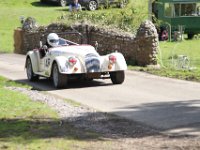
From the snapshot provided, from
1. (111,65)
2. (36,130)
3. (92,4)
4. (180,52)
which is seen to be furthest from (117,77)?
(92,4)

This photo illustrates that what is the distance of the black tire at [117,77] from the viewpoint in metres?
15.5

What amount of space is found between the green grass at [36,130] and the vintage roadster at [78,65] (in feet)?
11.1

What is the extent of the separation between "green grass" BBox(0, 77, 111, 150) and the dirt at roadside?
0.10 m

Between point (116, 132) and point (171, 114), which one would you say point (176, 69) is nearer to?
point (171, 114)

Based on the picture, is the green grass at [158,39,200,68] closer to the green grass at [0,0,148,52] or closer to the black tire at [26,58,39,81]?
the green grass at [0,0,148,52]

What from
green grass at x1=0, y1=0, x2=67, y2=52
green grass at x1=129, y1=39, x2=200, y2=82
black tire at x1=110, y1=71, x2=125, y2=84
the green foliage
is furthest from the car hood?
green grass at x1=0, y1=0, x2=67, y2=52

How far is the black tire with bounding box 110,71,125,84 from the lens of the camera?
15548mm

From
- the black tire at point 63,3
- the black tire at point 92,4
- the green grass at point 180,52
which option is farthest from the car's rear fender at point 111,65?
the black tire at point 63,3

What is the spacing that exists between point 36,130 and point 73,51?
21.9ft

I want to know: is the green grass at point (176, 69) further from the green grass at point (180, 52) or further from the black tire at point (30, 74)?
the black tire at point (30, 74)

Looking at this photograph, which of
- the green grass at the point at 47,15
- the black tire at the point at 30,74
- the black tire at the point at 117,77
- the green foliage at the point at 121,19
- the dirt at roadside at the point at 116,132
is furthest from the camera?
the green grass at the point at 47,15

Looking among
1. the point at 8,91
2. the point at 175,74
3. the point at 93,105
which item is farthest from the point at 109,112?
the point at 175,74

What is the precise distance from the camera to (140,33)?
63.5 feet

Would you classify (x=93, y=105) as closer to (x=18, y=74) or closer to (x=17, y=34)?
(x=18, y=74)
